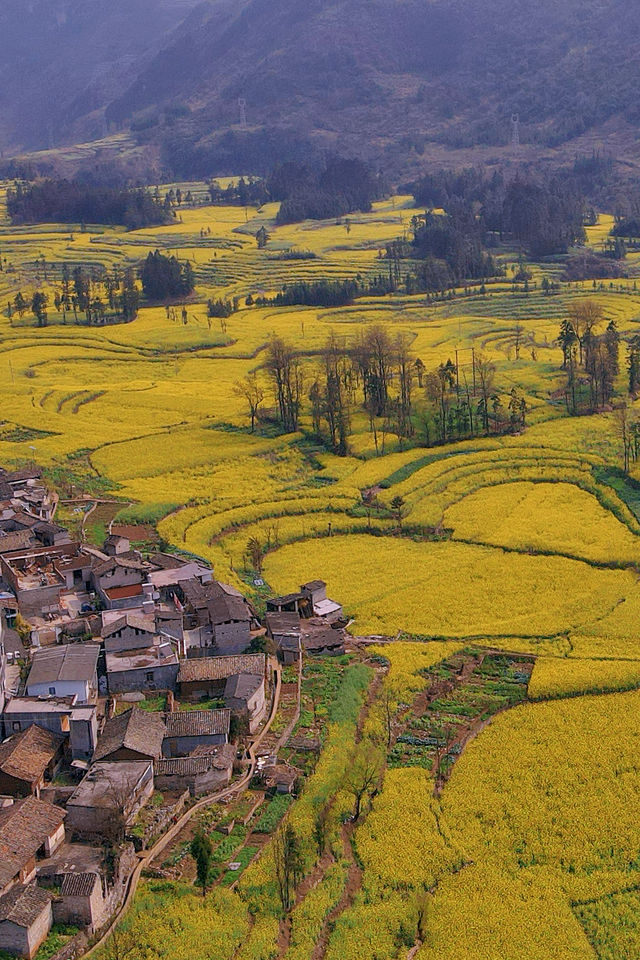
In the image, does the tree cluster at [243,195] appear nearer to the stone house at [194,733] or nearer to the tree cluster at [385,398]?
the tree cluster at [385,398]

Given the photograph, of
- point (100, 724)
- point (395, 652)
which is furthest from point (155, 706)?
point (395, 652)

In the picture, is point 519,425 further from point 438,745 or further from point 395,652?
point 438,745

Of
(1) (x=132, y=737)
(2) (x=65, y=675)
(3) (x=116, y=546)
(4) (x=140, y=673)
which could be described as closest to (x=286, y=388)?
(3) (x=116, y=546)

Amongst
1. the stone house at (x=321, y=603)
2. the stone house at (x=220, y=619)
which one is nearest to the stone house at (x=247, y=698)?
the stone house at (x=220, y=619)

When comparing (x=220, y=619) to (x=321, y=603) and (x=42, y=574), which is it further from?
(x=42, y=574)

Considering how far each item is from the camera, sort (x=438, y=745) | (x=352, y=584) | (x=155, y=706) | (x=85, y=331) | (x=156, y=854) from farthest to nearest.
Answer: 1. (x=85, y=331)
2. (x=352, y=584)
3. (x=155, y=706)
4. (x=438, y=745)
5. (x=156, y=854)

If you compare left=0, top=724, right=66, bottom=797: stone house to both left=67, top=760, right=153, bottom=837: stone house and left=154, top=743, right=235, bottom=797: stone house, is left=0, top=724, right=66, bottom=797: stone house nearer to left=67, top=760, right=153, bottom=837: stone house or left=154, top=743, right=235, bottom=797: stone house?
left=67, top=760, right=153, bottom=837: stone house
